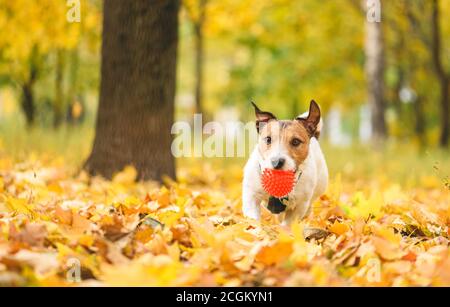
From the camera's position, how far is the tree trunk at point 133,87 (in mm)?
6410

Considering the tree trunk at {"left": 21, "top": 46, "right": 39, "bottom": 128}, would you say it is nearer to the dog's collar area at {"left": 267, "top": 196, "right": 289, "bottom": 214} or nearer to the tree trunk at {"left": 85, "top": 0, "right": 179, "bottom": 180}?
the tree trunk at {"left": 85, "top": 0, "right": 179, "bottom": 180}

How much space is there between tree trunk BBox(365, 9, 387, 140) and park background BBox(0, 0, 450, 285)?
37 millimetres

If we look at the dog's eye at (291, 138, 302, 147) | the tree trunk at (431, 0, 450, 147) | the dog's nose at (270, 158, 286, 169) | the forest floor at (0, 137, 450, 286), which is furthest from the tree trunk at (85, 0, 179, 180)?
the tree trunk at (431, 0, 450, 147)

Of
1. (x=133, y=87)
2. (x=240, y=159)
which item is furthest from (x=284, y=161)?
(x=240, y=159)

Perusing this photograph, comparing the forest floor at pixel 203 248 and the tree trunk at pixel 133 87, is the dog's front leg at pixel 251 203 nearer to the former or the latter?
the forest floor at pixel 203 248

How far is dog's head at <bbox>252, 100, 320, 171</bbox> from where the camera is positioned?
3.94m

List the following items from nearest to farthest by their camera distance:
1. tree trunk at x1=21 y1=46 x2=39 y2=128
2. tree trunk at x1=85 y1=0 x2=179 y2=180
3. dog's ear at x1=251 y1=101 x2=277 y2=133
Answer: dog's ear at x1=251 y1=101 x2=277 y2=133 → tree trunk at x1=85 y1=0 x2=179 y2=180 → tree trunk at x1=21 y1=46 x2=39 y2=128

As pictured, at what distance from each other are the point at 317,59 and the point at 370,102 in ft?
17.7

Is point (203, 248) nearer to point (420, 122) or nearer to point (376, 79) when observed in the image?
point (376, 79)

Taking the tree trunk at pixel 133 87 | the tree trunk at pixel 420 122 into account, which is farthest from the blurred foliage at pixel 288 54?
the tree trunk at pixel 133 87

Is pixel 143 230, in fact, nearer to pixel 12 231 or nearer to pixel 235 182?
pixel 12 231

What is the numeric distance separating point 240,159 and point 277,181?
636 centimetres

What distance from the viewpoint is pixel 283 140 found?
13.3 ft

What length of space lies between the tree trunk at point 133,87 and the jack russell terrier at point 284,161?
2.30m
